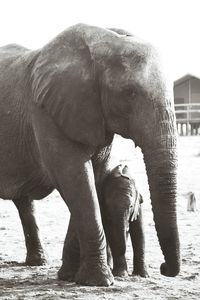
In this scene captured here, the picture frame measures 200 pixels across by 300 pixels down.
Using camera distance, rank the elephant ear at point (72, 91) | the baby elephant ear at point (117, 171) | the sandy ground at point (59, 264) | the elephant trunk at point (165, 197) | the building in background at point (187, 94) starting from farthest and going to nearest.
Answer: the building in background at point (187, 94) < the baby elephant ear at point (117, 171) < the elephant ear at point (72, 91) < the sandy ground at point (59, 264) < the elephant trunk at point (165, 197)

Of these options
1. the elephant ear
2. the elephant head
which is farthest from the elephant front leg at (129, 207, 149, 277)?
the elephant ear

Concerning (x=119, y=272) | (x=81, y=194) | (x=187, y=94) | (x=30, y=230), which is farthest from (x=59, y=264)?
(x=187, y=94)

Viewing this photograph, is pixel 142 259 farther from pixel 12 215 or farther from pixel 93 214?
pixel 12 215

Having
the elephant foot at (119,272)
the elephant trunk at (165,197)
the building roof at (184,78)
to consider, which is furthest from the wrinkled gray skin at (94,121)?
the building roof at (184,78)

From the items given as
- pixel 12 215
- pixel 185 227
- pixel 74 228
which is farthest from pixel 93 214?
pixel 12 215

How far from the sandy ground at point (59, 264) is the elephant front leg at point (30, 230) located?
0.14 meters

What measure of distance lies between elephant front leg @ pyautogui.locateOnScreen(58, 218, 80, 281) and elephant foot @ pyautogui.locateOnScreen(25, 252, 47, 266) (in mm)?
1029

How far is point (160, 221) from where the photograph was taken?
18.3 feet

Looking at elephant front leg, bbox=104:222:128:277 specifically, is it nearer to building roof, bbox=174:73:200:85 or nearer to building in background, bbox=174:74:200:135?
building in background, bbox=174:74:200:135

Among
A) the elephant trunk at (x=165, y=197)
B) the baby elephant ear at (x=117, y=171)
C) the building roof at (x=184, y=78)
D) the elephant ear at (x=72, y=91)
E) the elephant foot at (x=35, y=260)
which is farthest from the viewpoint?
the building roof at (x=184, y=78)

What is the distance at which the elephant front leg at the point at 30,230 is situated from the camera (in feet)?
24.9

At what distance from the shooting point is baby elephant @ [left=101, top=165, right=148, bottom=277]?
20.9 ft

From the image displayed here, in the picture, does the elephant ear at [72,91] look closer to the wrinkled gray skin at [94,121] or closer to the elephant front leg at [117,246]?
the wrinkled gray skin at [94,121]

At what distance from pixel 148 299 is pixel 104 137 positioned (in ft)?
4.22
